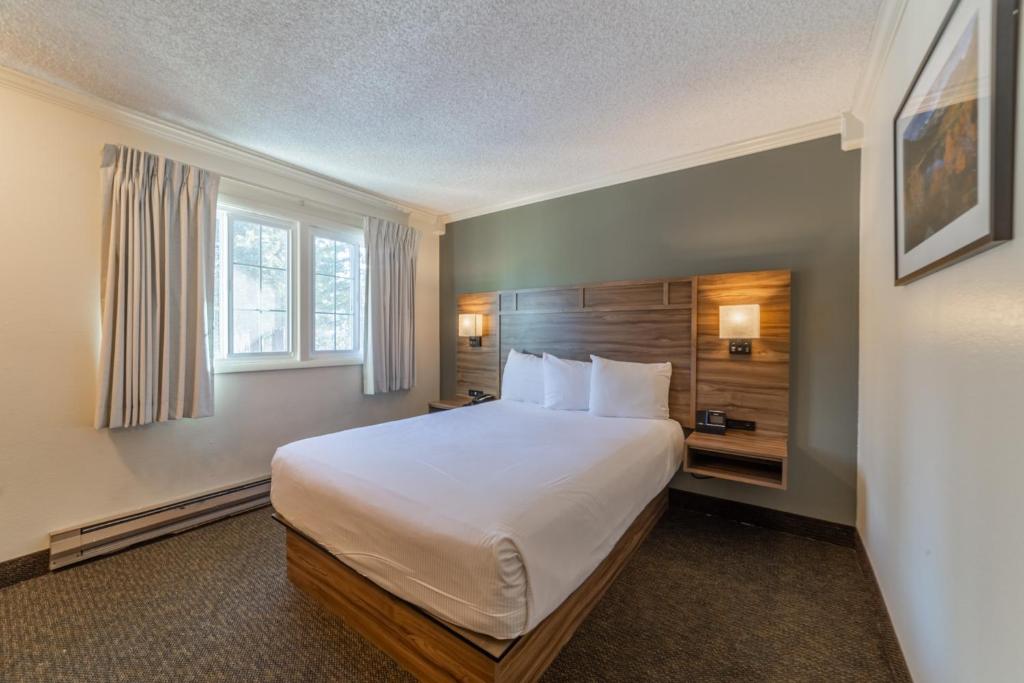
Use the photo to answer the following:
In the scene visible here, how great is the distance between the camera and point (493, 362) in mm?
4027

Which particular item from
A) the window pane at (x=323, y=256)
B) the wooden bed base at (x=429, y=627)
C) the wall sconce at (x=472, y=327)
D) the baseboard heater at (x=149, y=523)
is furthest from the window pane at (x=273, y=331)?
the wooden bed base at (x=429, y=627)

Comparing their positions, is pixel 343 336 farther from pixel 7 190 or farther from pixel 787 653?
pixel 787 653

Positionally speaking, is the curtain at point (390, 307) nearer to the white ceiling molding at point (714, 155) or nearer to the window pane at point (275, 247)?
the window pane at point (275, 247)

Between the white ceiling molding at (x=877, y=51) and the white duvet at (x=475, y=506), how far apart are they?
217 cm

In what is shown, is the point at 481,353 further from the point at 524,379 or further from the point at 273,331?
the point at 273,331

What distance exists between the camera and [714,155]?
2.84m

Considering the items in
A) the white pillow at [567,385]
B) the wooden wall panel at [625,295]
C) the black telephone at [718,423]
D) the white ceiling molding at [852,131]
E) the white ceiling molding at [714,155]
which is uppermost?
the white ceiling molding at [714,155]

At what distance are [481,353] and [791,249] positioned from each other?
2.76m

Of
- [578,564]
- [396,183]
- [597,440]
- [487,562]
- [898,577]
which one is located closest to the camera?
[487,562]

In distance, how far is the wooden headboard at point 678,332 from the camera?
2.58 metres

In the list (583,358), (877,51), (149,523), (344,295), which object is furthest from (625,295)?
(149,523)

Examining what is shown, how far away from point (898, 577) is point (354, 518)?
221 cm

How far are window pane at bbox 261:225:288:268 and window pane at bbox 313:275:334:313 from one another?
31 centimetres

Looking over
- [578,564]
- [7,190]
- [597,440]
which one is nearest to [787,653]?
[578,564]
